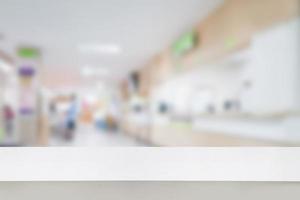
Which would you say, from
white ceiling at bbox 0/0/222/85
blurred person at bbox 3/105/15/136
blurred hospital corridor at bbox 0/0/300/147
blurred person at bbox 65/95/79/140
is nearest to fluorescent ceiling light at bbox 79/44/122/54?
blurred hospital corridor at bbox 0/0/300/147

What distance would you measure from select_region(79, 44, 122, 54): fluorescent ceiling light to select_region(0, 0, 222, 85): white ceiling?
27cm

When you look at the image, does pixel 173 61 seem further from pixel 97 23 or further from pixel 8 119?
pixel 8 119

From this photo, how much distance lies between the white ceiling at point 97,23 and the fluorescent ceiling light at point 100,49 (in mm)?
273

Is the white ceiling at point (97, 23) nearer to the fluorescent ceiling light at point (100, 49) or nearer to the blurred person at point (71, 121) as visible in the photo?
the fluorescent ceiling light at point (100, 49)

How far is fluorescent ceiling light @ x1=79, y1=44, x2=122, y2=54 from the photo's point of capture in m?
9.63

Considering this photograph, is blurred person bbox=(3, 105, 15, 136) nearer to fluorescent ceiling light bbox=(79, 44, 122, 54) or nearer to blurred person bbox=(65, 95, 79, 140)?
blurred person bbox=(65, 95, 79, 140)

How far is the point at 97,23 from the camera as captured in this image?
690cm

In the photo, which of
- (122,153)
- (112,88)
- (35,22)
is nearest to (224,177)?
(122,153)

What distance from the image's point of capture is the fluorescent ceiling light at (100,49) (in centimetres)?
963

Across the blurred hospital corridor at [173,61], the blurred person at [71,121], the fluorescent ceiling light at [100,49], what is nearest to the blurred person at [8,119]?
the blurred hospital corridor at [173,61]

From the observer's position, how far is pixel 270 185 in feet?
2.58

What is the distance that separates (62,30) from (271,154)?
7.95 metres

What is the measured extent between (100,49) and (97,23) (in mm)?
3451

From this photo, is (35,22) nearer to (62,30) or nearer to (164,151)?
(62,30)
